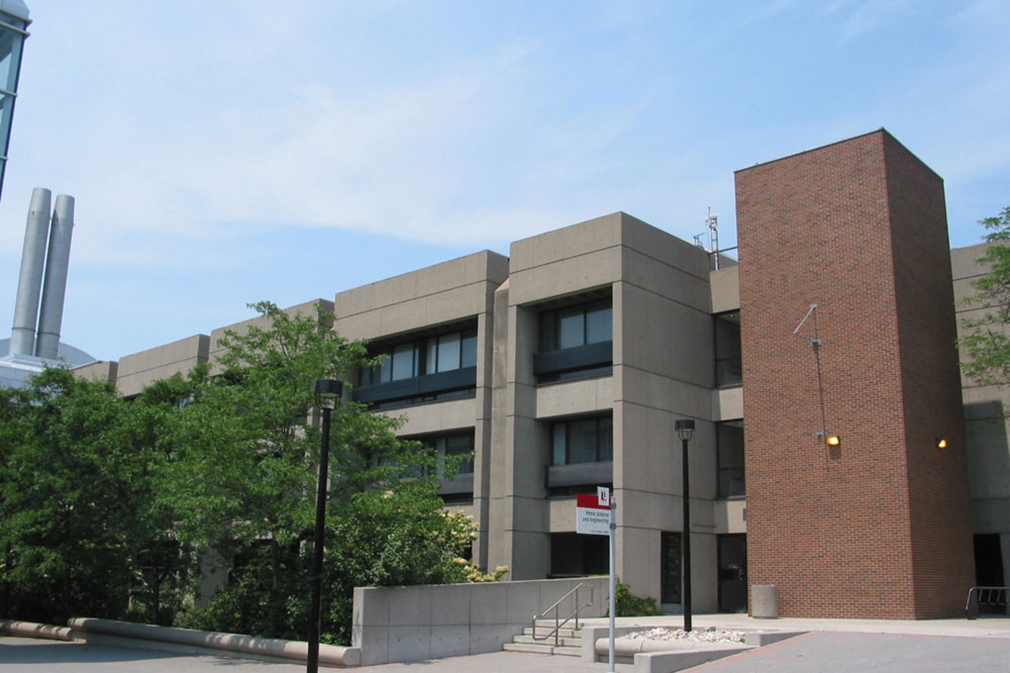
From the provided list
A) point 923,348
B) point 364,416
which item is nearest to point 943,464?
point 923,348

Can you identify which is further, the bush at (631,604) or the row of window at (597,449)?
the row of window at (597,449)

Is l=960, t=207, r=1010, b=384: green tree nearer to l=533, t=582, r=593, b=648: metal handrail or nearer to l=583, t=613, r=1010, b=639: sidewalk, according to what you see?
l=583, t=613, r=1010, b=639: sidewalk

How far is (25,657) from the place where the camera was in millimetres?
20844

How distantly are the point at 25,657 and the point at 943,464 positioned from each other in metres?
22.8

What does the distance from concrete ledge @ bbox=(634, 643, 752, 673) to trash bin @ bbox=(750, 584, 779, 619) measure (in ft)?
27.5

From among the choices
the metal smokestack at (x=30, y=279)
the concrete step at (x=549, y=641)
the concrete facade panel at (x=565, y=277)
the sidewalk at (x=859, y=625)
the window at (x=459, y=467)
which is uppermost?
the metal smokestack at (x=30, y=279)

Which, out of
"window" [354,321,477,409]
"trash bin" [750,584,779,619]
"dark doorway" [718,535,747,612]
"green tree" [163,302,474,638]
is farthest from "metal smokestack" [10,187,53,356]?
"trash bin" [750,584,779,619]

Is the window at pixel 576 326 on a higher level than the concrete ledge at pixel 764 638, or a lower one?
higher

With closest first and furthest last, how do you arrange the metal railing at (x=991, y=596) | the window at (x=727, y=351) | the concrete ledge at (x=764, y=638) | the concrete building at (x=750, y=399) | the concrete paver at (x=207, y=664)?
the concrete ledge at (x=764, y=638) < the concrete paver at (x=207, y=664) < the concrete building at (x=750, y=399) < the metal railing at (x=991, y=596) < the window at (x=727, y=351)

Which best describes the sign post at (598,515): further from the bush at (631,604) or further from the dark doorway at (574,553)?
the dark doorway at (574,553)

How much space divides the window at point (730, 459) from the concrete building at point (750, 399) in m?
0.07

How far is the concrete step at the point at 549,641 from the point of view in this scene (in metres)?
21.3

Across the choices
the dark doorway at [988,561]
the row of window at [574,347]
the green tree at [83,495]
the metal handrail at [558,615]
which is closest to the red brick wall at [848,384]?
the dark doorway at [988,561]

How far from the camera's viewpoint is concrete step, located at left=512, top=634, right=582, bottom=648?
838 inches
